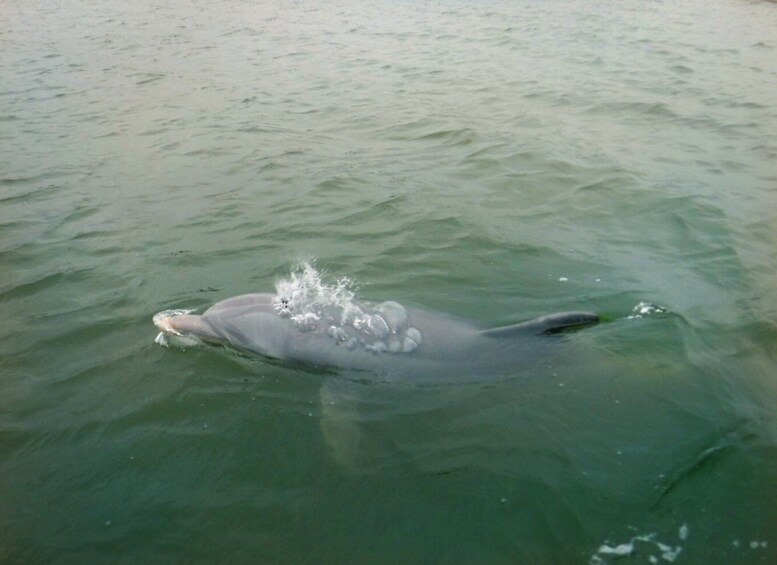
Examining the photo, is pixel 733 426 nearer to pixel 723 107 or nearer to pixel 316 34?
pixel 723 107

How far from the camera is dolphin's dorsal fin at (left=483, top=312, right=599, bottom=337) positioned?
223 inches

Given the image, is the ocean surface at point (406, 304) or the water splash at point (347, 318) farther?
the water splash at point (347, 318)

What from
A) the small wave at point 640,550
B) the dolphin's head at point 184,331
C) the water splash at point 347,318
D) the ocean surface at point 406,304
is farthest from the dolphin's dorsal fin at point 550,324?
the dolphin's head at point 184,331

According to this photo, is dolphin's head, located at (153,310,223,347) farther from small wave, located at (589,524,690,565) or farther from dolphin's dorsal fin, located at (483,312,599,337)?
small wave, located at (589,524,690,565)

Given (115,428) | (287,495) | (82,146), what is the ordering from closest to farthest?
1. (287,495)
2. (115,428)
3. (82,146)

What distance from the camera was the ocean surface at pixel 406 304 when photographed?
445 centimetres

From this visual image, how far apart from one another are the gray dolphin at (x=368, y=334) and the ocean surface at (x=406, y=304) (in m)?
0.16

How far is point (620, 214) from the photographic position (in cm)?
893

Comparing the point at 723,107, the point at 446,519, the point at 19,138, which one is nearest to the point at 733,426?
the point at 446,519

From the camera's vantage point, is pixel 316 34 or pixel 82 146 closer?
pixel 82 146

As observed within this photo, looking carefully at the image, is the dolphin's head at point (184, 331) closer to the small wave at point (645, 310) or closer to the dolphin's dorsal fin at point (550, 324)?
the dolphin's dorsal fin at point (550, 324)

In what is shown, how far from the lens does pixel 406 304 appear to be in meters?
6.87

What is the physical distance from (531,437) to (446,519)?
3.41 ft

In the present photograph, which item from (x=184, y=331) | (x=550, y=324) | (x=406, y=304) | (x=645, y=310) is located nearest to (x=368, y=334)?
(x=406, y=304)
